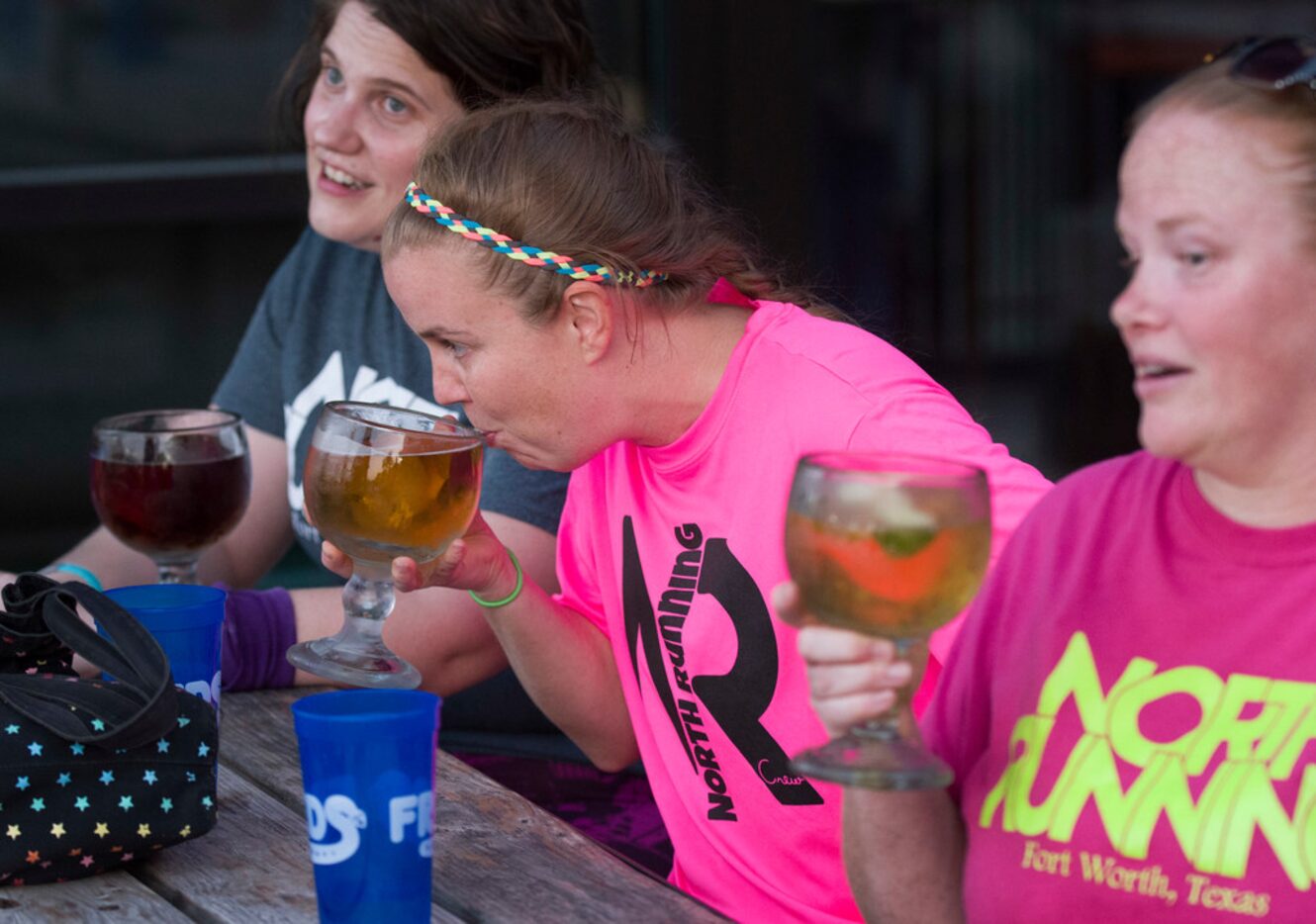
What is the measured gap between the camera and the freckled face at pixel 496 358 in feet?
5.69

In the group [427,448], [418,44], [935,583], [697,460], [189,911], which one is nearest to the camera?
[935,583]

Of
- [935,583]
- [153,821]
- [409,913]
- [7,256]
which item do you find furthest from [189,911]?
[7,256]

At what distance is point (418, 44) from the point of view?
230 centimetres

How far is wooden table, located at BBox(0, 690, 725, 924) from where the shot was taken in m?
1.35

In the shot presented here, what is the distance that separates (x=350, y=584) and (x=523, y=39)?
98cm

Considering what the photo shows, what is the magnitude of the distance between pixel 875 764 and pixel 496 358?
30.2 inches

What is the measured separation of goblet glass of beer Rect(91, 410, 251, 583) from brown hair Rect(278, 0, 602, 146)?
0.62 meters

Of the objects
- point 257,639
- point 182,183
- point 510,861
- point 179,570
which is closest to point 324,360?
point 179,570

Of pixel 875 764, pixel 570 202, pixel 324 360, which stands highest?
pixel 570 202

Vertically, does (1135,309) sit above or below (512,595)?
above

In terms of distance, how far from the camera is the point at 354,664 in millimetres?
1630

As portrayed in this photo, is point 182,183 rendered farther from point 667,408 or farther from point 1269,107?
point 1269,107

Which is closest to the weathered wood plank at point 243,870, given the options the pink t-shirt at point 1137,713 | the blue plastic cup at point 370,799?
the blue plastic cup at point 370,799

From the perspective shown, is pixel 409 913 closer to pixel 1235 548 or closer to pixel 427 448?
pixel 427 448
